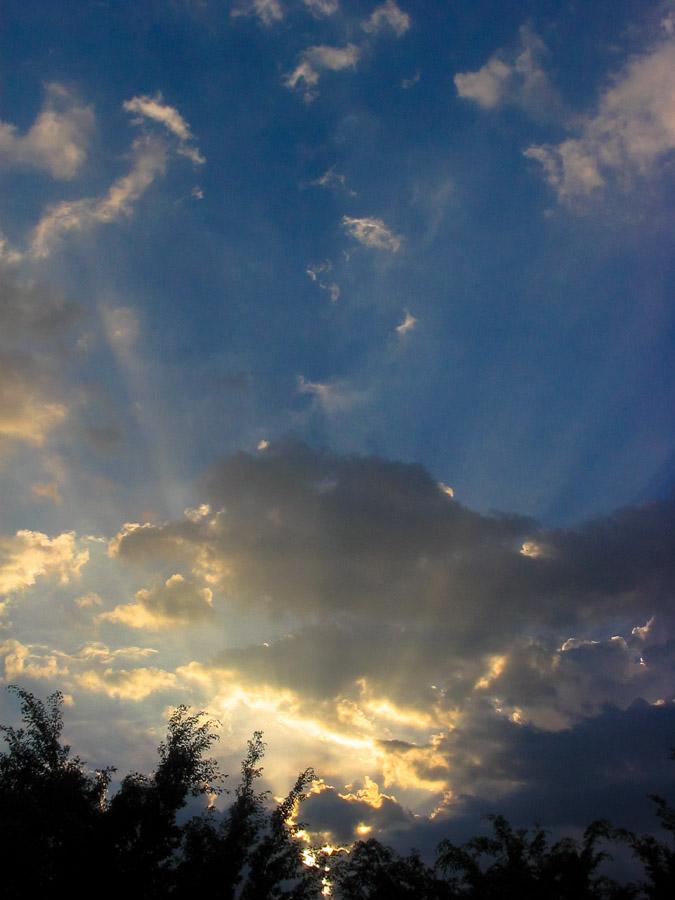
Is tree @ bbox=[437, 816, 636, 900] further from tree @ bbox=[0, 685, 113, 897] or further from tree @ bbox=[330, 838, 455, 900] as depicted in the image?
tree @ bbox=[0, 685, 113, 897]

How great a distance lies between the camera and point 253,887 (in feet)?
89.0

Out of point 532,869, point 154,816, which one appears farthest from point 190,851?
point 532,869

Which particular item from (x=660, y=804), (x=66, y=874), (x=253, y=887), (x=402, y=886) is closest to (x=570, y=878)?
(x=660, y=804)

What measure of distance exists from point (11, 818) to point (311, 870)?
14.9 m

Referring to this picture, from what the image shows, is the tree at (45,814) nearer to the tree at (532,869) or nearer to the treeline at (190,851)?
the treeline at (190,851)

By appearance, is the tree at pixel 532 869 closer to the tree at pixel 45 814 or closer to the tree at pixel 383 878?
the tree at pixel 383 878

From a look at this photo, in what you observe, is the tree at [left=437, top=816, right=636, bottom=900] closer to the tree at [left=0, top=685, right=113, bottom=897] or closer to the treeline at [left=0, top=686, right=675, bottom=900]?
the treeline at [left=0, top=686, right=675, bottom=900]

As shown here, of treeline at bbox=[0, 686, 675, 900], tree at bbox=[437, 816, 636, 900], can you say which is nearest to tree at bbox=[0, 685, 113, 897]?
treeline at bbox=[0, 686, 675, 900]

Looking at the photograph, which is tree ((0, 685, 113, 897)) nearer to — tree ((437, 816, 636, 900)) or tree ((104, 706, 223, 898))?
tree ((104, 706, 223, 898))

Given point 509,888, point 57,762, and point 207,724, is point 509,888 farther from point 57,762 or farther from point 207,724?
point 57,762

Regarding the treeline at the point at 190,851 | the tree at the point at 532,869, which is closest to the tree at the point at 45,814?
the treeline at the point at 190,851

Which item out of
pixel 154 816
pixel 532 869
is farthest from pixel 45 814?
pixel 532 869

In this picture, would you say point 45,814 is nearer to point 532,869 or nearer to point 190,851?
point 190,851

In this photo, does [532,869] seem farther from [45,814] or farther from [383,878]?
[45,814]
